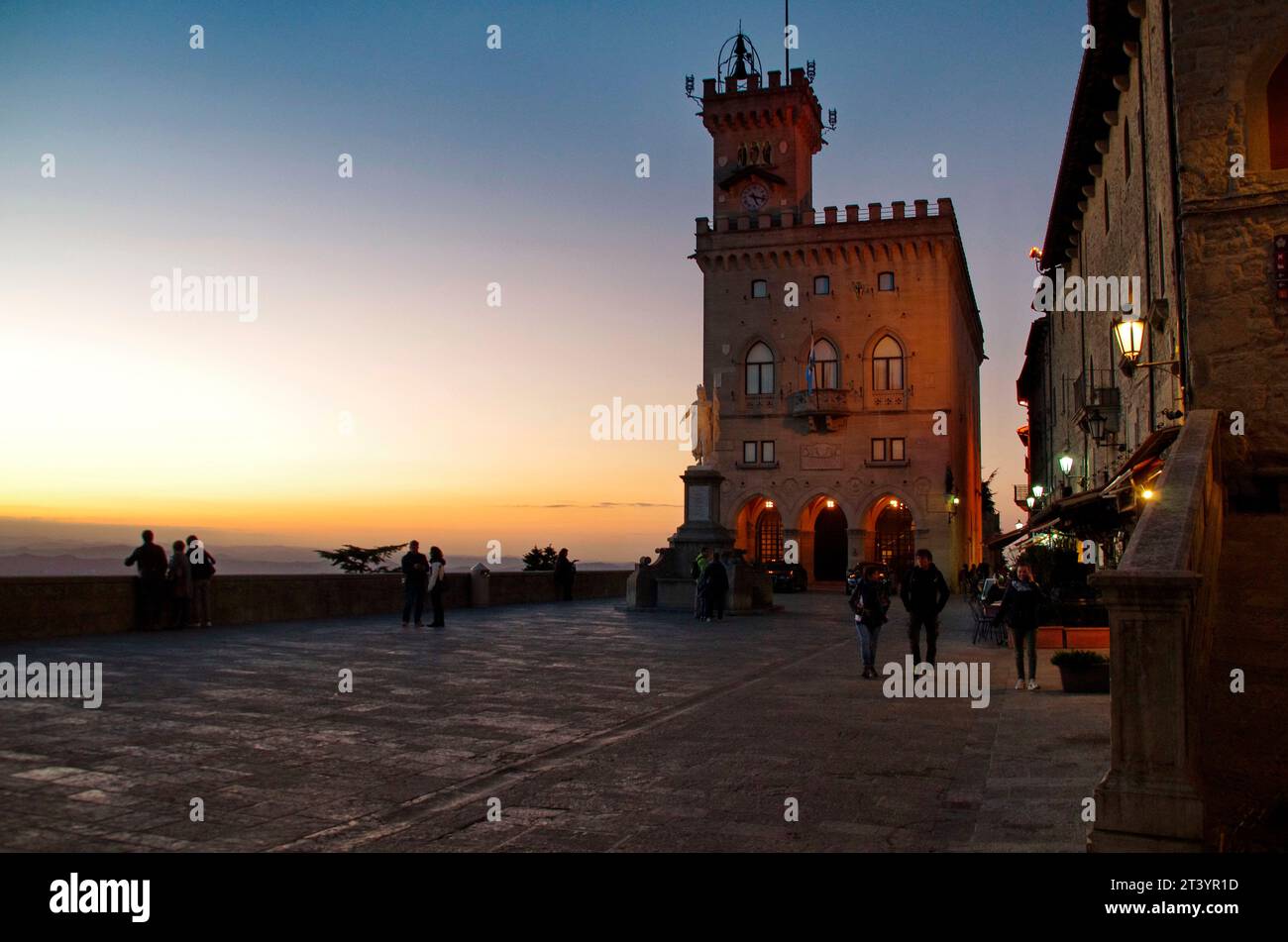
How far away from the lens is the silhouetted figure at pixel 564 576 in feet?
112

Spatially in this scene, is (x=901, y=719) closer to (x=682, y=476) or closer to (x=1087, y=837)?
(x=1087, y=837)

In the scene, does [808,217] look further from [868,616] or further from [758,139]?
[868,616]

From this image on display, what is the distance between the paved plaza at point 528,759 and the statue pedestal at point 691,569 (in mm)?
12883

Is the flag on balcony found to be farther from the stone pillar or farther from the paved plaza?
the stone pillar

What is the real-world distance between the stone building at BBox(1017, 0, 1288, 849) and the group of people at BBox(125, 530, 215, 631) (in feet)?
48.5

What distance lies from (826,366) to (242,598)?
3418 cm

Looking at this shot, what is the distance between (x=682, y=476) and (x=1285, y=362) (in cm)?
1825

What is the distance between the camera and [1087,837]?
5.71 m

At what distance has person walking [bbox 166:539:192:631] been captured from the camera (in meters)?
18.7

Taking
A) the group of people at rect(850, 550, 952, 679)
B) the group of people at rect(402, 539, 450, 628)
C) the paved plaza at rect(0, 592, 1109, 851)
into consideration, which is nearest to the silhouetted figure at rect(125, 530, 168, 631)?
the paved plaza at rect(0, 592, 1109, 851)

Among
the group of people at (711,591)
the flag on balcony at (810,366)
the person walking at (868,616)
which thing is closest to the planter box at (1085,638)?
the person walking at (868,616)

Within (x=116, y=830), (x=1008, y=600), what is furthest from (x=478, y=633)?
(x=116, y=830)

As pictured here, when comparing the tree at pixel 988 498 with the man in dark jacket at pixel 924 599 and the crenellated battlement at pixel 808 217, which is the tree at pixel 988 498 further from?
the man in dark jacket at pixel 924 599

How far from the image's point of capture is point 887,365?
49719mm
